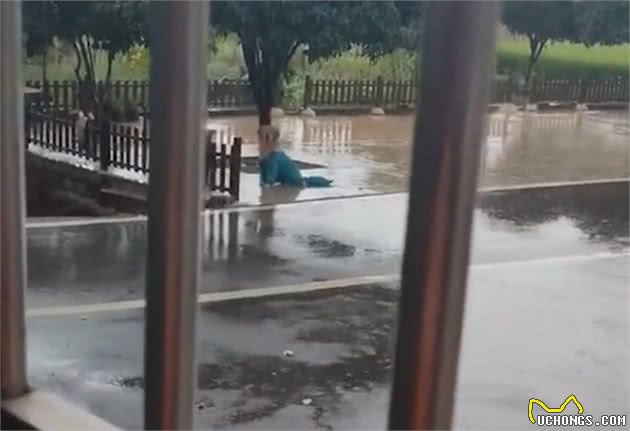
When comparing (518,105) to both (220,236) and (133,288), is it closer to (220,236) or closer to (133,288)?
(220,236)

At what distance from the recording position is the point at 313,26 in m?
6.23

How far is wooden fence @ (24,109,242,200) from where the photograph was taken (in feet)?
18.2

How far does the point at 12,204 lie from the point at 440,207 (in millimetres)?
638

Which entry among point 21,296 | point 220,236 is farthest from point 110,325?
point 21,296

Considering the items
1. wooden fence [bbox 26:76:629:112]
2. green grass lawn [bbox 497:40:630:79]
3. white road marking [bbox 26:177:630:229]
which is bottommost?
white road marking [bbox 26:177:630:229]

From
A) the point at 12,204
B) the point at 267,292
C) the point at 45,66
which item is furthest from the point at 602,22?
the point at 12,204

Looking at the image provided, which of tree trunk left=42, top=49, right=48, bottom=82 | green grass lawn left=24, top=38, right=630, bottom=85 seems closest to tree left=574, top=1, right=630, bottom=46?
Result: green grass lawn left=24, top=38, right=630, bottom=85

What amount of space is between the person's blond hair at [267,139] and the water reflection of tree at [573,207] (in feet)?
5.18

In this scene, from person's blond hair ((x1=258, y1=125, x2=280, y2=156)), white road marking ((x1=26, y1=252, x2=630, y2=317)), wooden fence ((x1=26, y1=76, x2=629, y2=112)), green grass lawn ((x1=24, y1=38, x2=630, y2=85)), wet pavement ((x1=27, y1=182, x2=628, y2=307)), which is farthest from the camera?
wooden fence ((x1=26, y1=76, x2=629, y2=112))

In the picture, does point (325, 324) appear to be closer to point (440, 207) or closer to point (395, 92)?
point (440, 207)

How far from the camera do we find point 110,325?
3.07 metres

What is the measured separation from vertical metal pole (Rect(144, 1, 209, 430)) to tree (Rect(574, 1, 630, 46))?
6.29 meters

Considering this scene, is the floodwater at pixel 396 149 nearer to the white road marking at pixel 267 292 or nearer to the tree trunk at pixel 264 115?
the tree trunk at pixel 264 115

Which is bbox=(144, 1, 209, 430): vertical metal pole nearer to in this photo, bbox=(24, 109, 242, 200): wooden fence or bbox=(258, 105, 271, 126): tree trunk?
bbox=(24, 109, 242, 200): wooden fence
